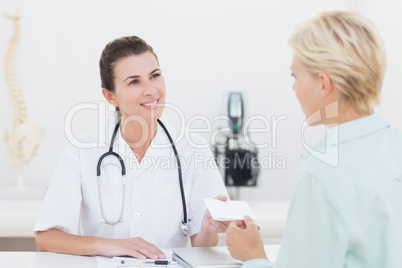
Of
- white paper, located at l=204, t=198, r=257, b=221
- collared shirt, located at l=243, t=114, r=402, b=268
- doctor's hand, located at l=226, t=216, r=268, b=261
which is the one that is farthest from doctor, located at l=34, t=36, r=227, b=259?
collared shirt, located at l=243, t=114, r=402, b=268

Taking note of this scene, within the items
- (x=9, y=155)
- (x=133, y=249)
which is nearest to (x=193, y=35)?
(x=9, y=155)

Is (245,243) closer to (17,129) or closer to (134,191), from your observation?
(134,191)

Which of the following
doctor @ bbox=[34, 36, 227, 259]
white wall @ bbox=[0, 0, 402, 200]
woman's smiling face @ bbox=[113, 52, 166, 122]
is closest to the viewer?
doctor @ bbox=[34, 36, 227, 259]

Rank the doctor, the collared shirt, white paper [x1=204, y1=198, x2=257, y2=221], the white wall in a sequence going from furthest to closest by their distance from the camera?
the white wall
the doctor
white paper [x1=204, y1=198, x2=257, y2=221]
the collared shirt

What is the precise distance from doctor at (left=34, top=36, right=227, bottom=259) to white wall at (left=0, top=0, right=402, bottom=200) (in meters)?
1.39

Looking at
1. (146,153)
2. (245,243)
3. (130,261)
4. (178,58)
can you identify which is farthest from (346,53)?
(178,58)

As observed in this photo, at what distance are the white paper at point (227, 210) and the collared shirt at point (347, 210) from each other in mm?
422

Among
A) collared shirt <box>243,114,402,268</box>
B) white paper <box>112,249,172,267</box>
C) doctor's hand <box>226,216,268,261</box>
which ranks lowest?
white paper <box>112,249,172,267</box>

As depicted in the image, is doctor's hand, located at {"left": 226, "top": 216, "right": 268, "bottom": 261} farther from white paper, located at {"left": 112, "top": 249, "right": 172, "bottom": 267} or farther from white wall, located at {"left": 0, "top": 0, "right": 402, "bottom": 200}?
white wall, located at {"left": 0, "top": 0, "right": 402, "bottom": 200}

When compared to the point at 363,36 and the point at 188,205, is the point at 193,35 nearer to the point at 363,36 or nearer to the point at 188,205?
the point at 188,205

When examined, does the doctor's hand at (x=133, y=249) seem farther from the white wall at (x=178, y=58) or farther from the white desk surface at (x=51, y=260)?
the white wall at (x=178, y=58)

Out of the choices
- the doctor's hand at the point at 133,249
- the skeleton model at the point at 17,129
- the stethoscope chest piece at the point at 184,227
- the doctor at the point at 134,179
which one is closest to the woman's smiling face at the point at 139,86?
the doctor at the point at 134,179

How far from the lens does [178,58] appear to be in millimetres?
3314

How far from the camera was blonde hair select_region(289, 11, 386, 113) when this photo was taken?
100 cm
